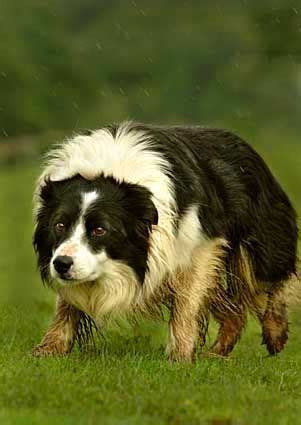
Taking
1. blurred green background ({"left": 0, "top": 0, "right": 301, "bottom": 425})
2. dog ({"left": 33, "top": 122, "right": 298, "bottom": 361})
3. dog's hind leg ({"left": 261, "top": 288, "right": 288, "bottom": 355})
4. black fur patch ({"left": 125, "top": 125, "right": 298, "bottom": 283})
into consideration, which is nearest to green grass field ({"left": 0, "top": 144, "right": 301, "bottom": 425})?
blurred green background ({"left": 0, "top": 0, "right": 301, "bottom": 425})

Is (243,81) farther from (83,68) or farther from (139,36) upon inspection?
(139,36)

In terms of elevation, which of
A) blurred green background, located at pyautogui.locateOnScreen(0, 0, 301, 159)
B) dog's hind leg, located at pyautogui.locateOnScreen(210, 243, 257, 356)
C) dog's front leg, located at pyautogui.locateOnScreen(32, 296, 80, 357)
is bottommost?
dog's front leg, located at pyautogui.locateOnScreen(32, 296, 80, 357)

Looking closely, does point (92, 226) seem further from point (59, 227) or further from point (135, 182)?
point (135, 182)

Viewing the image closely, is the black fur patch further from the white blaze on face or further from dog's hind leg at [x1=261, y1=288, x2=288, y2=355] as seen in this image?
the white blaze on face

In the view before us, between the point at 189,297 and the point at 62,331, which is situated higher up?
the point at 189,297

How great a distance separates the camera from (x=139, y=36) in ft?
194

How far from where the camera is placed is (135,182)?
8039mm

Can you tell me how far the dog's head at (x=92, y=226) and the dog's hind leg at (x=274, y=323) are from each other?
182 centimetres

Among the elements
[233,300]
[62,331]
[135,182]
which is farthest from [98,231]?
[233,300]

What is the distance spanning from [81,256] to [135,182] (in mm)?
747

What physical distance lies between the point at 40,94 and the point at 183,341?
4085 centimetres

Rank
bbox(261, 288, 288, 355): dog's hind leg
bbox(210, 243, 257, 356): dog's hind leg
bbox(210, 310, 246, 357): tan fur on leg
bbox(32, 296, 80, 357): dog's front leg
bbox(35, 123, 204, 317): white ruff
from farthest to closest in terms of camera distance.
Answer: bbox(261, 288, 288, 355): dog's hind leg < bbox(210, 310, 246, 357): tan fur on leg < bbox(210, 243, 257, 356): dog's hind leg < bbox(32, 296, 80, 357): dog's front leg < bbox(35, 123, 204, 317): white ruff

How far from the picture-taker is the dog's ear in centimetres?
789

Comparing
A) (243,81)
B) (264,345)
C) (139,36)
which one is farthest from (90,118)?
(264,345)
